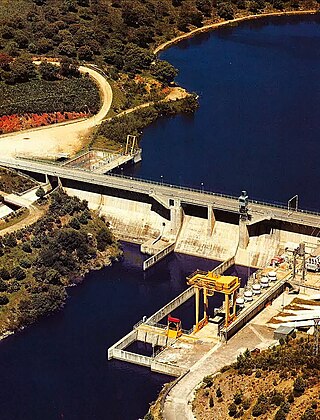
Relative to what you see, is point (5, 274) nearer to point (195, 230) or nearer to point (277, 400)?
point (195, 230)

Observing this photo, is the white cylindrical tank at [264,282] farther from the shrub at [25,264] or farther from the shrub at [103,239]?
the shrub at [25,264]

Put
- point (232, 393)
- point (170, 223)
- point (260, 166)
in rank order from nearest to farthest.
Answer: point (232, 393)
point (170, 223)
point (260, 166)

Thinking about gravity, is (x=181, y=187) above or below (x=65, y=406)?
above

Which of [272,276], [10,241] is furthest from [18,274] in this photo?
[272,276]

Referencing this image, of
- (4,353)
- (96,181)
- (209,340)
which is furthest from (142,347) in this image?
(96,181)

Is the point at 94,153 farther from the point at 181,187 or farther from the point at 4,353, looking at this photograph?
the point at 4,353

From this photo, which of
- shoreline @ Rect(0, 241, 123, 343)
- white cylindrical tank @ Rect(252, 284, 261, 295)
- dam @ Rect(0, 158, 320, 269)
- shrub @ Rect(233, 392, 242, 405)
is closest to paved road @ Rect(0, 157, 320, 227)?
dam @ Rect(0, 158, 320, 269)
